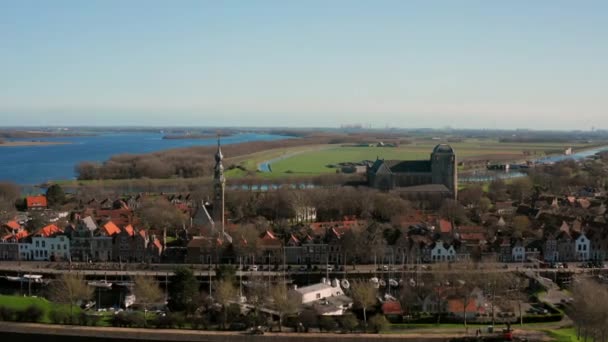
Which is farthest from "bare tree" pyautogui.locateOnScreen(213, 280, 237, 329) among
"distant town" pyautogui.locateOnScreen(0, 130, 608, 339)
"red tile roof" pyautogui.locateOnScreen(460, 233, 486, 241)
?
"red tile roof" pyautogui.locateOnScreen(460, 233, 486, 241)

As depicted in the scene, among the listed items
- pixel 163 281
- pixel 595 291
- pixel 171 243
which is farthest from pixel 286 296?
pixel 171 243

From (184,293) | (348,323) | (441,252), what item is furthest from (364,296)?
(441,252)

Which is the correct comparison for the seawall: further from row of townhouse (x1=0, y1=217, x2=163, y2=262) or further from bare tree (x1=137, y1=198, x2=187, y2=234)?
bare tree (x1=137, y1=198, x2=187, y2=234)

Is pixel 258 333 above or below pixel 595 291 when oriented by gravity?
below

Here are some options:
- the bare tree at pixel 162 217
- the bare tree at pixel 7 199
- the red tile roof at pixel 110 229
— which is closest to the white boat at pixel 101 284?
the red tile roof at pixel 110 229

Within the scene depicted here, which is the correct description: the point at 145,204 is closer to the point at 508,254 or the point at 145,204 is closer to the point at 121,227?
the point at 121,227

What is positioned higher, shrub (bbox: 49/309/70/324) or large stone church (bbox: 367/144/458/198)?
large stone church (bbox: 367/144/458/198)
